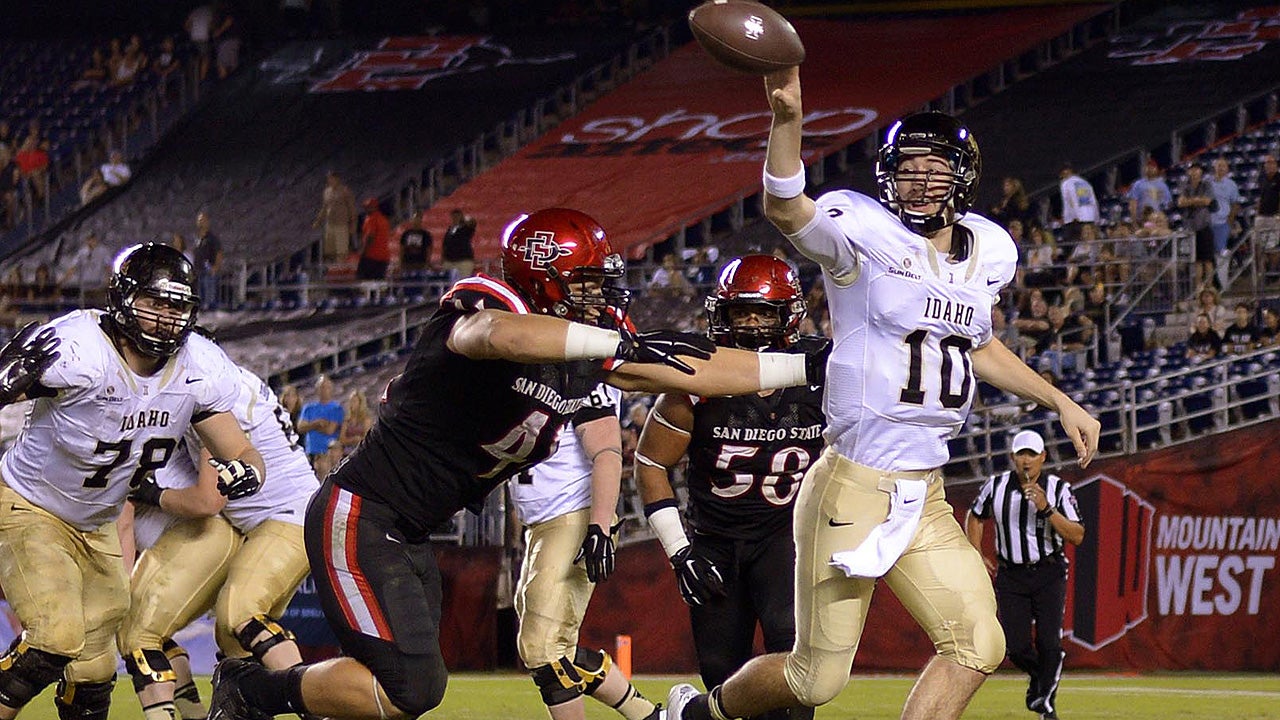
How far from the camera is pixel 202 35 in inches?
880

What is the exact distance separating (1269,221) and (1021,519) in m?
6.00

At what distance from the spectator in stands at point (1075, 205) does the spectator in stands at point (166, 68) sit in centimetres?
1206

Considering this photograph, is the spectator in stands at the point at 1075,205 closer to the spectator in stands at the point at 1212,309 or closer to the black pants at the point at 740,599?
the spectator in stands at the point at 1212,309

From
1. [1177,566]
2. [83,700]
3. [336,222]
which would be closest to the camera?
[83,700]

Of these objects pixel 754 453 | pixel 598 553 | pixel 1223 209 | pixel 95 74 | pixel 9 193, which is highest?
pixel 95 74

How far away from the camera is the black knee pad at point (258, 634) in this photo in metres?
5.89

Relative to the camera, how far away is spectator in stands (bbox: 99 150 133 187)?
69.1ft

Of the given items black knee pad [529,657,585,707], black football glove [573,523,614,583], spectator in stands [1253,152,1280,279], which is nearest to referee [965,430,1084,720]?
black knee pad [529,657,585,707]

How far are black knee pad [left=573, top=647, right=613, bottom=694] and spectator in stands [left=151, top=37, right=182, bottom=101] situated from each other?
17356 mm

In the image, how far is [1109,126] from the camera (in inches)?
699

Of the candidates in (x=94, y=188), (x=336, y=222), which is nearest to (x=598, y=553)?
(x=336, y=222)

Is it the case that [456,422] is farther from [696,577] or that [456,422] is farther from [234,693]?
[696,577]

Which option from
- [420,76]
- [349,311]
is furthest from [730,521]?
[420,76]

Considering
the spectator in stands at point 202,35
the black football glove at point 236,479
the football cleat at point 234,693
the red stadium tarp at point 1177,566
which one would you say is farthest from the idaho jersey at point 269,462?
the spectator in stands at point 202,35
